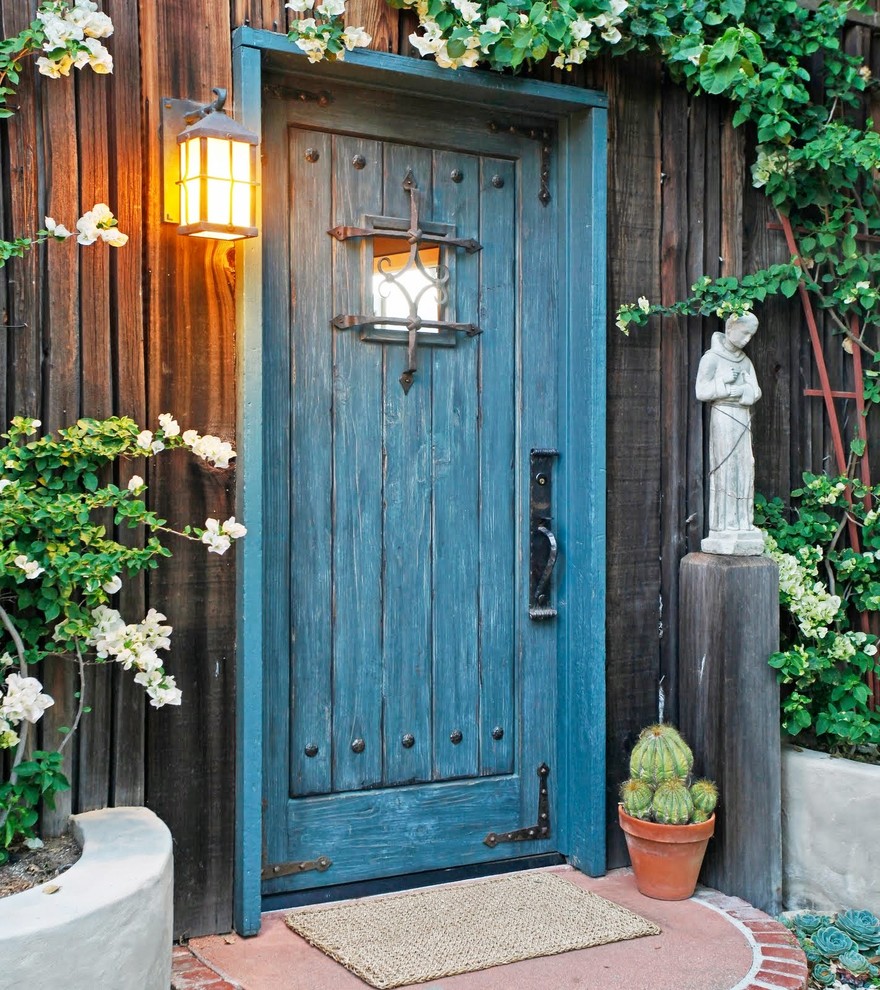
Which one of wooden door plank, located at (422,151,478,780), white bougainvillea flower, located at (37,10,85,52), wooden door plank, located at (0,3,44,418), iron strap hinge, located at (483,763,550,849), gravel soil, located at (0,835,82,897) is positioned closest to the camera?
gravel soil, located at (0,835,82,897)

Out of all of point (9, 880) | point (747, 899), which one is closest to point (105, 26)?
point (9, 880)

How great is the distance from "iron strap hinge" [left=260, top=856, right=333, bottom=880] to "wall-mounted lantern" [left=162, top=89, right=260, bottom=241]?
179 centimetres

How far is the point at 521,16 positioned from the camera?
3.39 metres

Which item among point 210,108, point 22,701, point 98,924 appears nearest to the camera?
point 98,924

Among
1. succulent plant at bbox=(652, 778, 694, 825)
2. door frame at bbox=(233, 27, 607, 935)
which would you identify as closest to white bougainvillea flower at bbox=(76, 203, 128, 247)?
door frame at bbox=(233, 27, 607, 935)

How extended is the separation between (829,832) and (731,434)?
1327 millimetres

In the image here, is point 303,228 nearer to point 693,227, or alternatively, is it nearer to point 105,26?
point 105,26

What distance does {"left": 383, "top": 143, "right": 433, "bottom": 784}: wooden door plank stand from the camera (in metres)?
3.62

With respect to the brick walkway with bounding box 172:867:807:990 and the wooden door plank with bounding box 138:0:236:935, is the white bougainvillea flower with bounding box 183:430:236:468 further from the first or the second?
the brick walkway with bounding box 172:867:807:990

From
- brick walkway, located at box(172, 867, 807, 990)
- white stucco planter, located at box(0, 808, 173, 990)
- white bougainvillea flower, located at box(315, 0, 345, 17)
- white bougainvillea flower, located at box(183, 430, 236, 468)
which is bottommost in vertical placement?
brick walkway, located at box(172, 867, 807, 990)

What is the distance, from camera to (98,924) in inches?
94.0

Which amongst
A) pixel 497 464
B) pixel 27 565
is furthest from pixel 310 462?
pixel 27 565

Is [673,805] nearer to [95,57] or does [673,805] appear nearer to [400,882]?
[400,882]

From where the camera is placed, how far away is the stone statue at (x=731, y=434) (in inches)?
152
